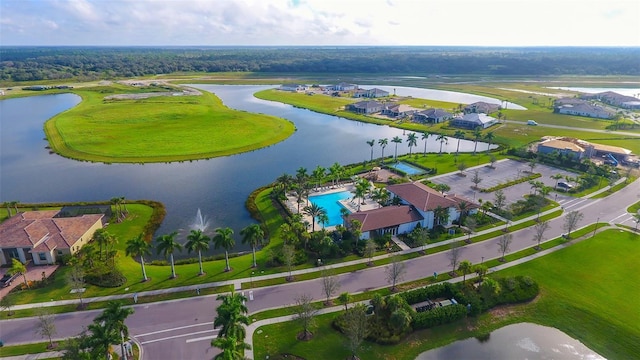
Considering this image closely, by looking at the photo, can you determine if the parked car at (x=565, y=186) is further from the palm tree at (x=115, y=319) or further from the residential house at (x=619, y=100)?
the residential house at (x=619, y=100)

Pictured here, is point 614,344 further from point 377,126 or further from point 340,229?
point 377,126

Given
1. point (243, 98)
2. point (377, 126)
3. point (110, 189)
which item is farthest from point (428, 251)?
point (243, 98)

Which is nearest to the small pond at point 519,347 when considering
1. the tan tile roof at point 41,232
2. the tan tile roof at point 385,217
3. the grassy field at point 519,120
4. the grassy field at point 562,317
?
the grassy field at point 562,317

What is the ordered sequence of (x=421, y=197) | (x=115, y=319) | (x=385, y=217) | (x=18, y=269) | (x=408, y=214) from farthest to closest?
(x=421, y=197), (x=408, y=214), (x=385, y=217), (x=18, y=269), (x=115, y=319)

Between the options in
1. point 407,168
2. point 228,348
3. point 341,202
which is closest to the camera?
point 228,348

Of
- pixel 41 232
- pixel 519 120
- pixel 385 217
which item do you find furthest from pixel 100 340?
pixel 519 120

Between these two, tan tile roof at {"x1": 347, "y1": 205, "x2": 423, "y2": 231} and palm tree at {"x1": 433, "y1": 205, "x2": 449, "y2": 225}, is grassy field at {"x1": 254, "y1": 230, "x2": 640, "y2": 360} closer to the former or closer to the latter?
palm tree at {"x1": 433, "y1": 205, "x2": 449, "y2": 225}

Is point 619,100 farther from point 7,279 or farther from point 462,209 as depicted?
point 7,279
